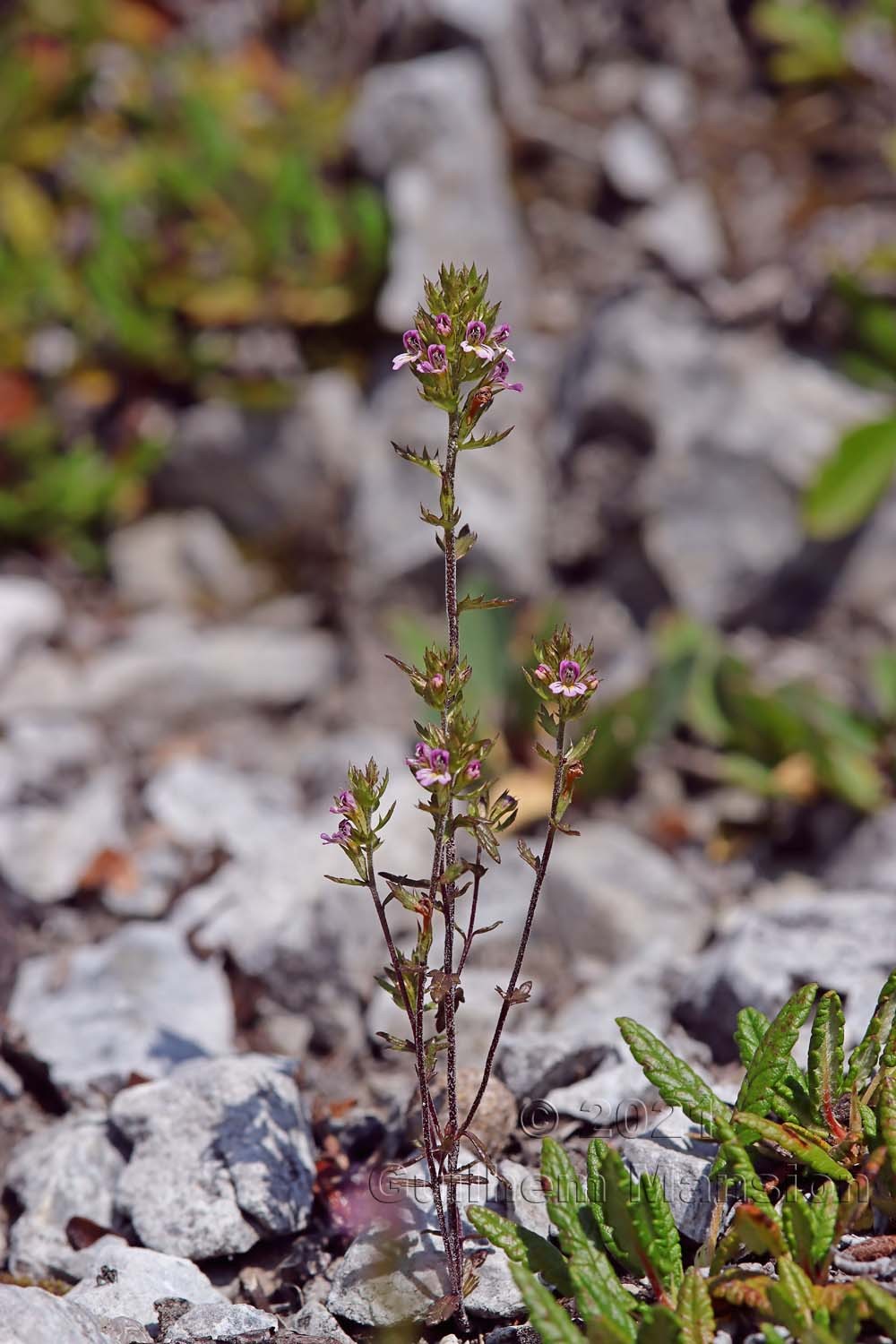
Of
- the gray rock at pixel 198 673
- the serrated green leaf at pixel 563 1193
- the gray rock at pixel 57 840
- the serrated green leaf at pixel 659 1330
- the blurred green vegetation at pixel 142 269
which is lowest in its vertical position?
the serrated green leaf at pixel 659 1330

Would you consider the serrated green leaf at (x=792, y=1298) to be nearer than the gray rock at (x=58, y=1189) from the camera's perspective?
Yes

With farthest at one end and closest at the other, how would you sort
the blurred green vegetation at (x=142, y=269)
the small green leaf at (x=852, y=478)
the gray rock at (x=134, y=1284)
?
the blurred green vegetation at (x=142, y=269)
the small green leaf at (x=852, y=478)
the gray rock at (x=134, y=1284)

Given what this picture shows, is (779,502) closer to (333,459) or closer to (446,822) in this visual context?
(333,459)

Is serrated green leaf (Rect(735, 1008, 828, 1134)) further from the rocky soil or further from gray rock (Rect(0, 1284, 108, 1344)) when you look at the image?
gray rock (Rect(0, 1284, 108, 1344))

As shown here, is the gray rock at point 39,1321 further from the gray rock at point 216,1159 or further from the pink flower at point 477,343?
the pink flower at point 477,343

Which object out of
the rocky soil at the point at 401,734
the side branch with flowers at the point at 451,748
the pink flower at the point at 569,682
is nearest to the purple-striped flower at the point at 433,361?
the side branch with flowers at the point at 451,748

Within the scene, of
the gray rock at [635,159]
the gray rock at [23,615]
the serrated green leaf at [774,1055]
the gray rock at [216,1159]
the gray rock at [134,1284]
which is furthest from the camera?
the gray rock at [635,159]

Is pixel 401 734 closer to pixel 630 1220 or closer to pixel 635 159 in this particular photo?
pixel 630 1220

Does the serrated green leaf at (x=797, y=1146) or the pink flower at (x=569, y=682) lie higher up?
the pink flower at (x=569, y=682)
